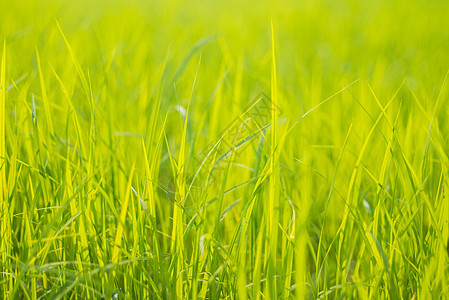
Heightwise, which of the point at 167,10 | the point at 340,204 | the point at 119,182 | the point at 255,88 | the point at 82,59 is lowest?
the point at 340,204

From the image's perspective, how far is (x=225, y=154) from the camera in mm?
802

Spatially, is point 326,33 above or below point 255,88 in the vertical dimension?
above

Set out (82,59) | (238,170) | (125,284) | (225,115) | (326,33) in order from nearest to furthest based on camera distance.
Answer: (125,284) < (238,170) < (225,115) < (82,59) < (326,33)

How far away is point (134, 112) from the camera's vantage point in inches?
53.5

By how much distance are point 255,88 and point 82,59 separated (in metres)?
0.71

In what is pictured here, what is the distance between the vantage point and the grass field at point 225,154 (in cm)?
70

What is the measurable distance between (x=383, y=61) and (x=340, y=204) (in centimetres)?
117

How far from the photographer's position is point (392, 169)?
1111 millimetres

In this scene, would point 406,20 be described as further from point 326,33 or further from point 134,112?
point 134,112

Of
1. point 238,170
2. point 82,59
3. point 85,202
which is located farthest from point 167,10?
point 85,202

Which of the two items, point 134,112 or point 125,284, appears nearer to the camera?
point 125,284

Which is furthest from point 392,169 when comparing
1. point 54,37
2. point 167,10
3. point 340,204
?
point 167,10

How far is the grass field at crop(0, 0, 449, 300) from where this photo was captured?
0.70 meters

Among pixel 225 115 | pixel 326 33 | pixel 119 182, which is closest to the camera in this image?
pixel 119 182
